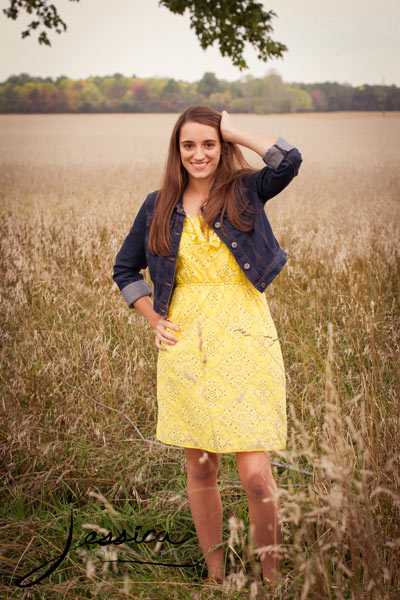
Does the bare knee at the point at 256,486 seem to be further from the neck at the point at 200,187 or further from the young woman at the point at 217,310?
the neck at the point at 200,187

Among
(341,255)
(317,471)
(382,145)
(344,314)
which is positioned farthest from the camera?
(382,145)

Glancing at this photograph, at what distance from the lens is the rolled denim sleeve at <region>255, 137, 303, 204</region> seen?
64.7 inches

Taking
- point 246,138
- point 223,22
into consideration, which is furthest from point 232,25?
point 246,138

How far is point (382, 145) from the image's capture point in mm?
19953

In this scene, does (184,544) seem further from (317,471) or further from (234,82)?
(234,82)

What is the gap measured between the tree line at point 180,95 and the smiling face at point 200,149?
20.0 m

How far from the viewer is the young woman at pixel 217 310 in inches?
63.7

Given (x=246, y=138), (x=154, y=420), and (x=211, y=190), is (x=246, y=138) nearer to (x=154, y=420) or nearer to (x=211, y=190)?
(x=211, y=190)

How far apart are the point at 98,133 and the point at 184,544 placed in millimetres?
28285

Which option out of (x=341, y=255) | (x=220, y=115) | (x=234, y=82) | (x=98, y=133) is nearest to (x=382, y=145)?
(x=234, y=82)

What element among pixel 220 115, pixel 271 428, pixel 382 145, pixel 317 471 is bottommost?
pixel 317 471

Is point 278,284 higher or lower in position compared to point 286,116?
lower

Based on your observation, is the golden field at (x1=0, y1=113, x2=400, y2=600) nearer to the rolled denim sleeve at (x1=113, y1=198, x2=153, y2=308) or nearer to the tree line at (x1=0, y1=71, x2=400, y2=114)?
the rolled denim sleeve at (x1=113, y1=198, x2=153, y2=308)

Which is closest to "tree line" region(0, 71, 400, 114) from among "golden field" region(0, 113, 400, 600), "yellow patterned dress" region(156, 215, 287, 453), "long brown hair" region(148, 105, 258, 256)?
"golden field" region(0, 113, 400, 600)
